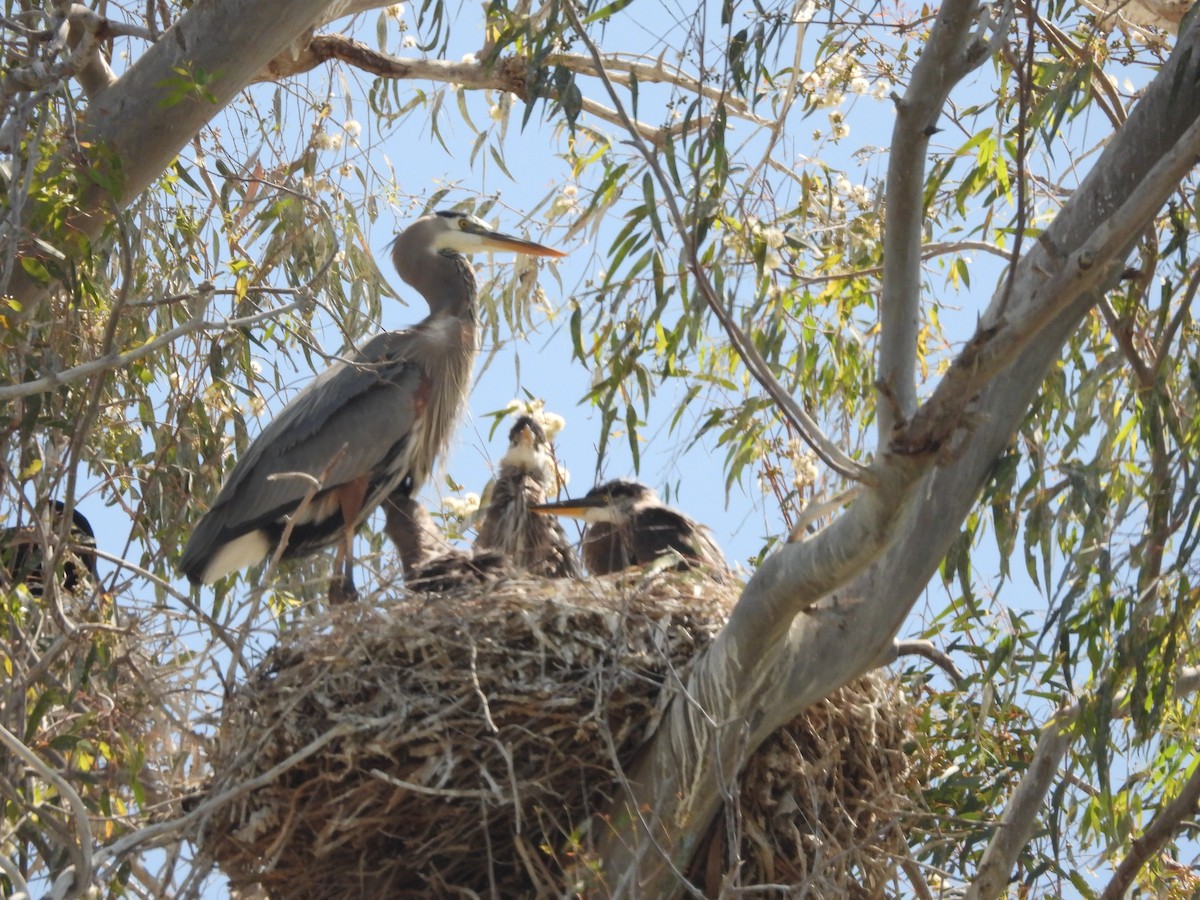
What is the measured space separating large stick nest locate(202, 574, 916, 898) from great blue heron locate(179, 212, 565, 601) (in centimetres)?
148

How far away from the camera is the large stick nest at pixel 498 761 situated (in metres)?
3.29

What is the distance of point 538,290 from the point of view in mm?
5887

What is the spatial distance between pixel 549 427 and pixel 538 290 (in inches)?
30.7

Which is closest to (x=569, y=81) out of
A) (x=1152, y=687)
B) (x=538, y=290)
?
(x=1152, y=687)

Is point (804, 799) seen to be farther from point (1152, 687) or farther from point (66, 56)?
point (66, 56)

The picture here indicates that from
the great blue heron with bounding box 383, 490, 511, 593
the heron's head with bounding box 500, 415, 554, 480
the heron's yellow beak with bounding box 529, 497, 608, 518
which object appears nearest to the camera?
the great blue heron with bounding box 383, 490, 511, 593

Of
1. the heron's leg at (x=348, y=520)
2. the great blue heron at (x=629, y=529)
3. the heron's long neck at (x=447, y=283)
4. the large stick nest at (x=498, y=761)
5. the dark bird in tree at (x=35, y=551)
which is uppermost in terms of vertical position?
the heron's long neck at (x=447, y=283)

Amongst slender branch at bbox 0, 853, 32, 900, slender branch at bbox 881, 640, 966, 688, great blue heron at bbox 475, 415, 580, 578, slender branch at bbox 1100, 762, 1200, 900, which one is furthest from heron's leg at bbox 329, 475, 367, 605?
slender branch at bbox 1100, 762, 1200, 900

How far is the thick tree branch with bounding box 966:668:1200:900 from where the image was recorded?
352 centimetres

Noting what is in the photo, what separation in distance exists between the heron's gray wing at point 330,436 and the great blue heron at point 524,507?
0.36 metres

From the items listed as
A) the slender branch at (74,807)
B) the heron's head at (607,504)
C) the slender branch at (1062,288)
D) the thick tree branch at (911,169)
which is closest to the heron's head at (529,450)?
the heron's head at (607,504)

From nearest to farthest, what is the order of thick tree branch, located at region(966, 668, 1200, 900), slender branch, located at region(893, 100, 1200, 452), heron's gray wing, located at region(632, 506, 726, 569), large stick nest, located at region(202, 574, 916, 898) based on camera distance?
slender branch, located at region(893, 100, 1200, 452) → large stick nest, located at region(202, 574, 916, 898) → thick tree branch, located at region(966, 668, 1200, 900) → heron's gray wing, located at region(632, 506, 726, 569)

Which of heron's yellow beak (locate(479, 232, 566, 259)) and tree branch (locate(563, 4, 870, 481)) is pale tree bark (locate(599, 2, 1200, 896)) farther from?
heron's yellow beak (locate(479, 232, 566, 259))

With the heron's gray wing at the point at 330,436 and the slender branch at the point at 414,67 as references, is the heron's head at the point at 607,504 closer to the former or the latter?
the heron's gray wing at the point at 330,436
